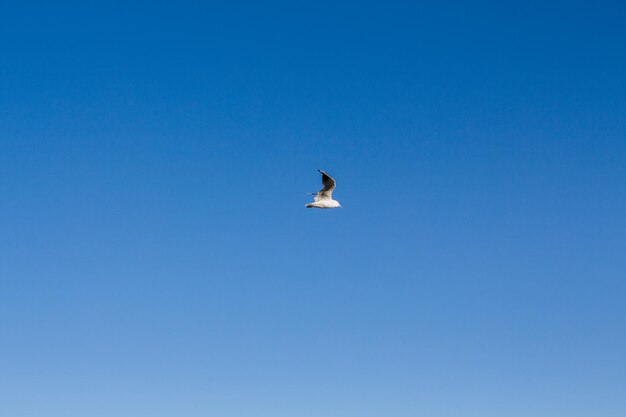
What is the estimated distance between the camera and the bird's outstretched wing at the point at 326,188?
623 feet

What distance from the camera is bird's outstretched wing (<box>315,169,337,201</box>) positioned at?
7480 inches

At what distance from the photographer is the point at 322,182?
19100 cm

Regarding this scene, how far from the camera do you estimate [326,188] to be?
19125 cm
